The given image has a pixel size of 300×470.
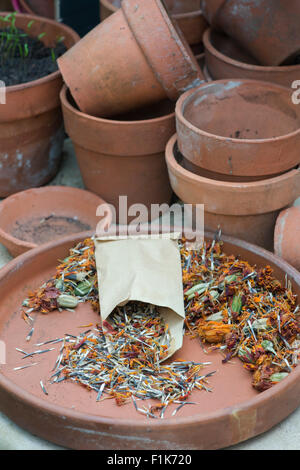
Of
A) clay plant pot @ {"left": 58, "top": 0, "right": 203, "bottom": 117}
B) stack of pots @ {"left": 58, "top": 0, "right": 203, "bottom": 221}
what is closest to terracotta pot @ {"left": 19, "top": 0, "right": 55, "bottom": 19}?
stack of pots @ {"left": 58, "top": 0, "right": 203, "bottom": 221}

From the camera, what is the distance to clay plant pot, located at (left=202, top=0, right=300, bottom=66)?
2.94 m

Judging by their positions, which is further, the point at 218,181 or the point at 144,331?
the point at 218,181

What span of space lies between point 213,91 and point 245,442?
5.21 ft

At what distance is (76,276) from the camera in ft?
8.25

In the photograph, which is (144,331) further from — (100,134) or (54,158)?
(54,158)

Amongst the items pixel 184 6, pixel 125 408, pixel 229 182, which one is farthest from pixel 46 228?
pixel 184 6

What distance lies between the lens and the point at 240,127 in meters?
2.96

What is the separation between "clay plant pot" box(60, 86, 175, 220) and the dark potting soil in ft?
0.90

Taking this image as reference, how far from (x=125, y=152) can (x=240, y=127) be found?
0.57 m

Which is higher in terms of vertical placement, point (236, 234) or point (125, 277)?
point (125, 277)

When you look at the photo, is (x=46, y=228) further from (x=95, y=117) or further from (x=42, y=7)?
(x=42, y=7)

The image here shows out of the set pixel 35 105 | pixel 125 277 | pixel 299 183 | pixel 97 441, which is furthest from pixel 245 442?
pixel 35 105

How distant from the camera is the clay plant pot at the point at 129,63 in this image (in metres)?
2.76

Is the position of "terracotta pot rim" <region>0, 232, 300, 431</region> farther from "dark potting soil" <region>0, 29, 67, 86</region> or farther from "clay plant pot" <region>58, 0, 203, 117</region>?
"dark potting soil" <region>0, 29, 67, 86</region>
